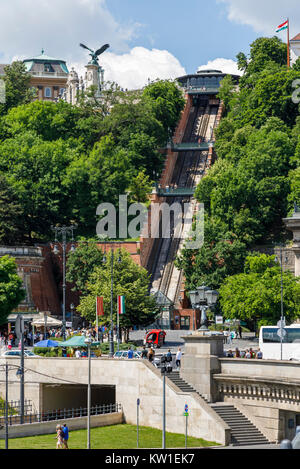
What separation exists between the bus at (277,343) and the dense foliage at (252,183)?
31.2 metres

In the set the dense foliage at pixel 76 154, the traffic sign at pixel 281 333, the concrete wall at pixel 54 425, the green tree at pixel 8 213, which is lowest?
the concrete wall at pixel 54 425

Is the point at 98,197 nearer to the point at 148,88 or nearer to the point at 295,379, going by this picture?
the point at 148,88

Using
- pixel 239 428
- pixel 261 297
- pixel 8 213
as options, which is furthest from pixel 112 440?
pixel 8 213

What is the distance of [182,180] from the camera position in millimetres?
117062

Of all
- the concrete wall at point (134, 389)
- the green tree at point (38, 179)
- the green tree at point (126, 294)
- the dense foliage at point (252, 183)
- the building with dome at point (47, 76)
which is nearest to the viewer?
the concrete wall at point (134, 389)

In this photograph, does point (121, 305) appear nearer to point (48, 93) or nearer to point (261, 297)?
point (261, 297)

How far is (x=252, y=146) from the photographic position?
101 m

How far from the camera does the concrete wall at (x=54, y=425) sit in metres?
44.7

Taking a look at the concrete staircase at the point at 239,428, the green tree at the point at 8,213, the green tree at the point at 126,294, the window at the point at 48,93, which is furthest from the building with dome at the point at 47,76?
the concrete staircase at the point at 239,428

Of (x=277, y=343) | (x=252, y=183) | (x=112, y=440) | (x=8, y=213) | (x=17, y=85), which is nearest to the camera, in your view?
(x=112, y=440)

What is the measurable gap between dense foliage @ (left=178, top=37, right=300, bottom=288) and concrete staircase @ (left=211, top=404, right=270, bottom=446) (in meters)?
40.4

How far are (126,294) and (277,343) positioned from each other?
24.4 metres

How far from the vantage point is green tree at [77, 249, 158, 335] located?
78.4 metres

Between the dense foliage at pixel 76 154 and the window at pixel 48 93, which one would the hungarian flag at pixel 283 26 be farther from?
the window at pixel 48 93
